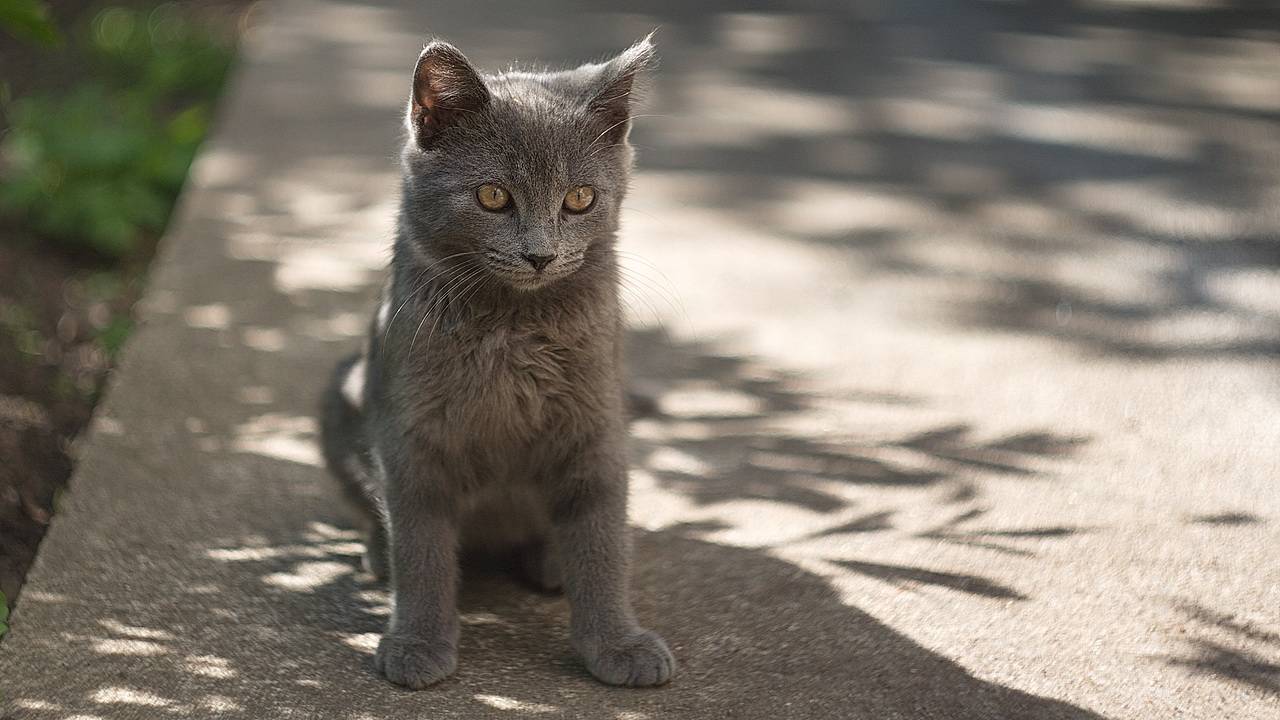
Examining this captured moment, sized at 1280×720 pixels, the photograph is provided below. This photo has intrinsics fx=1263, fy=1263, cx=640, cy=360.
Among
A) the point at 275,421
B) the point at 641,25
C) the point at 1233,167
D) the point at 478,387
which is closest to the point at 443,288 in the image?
the point at 478,387

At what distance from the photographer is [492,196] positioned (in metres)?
2.56

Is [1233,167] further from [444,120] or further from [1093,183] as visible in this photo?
[444,120]

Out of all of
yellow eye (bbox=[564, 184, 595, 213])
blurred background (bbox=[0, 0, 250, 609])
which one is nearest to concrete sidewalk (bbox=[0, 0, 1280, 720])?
blurred background (bbox=[0, 0, 250, 609])

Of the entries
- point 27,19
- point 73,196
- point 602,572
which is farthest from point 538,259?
point 73,196

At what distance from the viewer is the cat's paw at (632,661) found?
2.59 m

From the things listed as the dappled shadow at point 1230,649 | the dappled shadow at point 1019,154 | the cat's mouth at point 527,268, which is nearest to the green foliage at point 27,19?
the cat's mouth at point 527,268

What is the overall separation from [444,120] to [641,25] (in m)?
4.48

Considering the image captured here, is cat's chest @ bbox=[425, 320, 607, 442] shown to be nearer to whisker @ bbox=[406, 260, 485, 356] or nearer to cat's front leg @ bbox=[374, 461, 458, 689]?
whisker @ bbox=[406, 260, 485, 356]

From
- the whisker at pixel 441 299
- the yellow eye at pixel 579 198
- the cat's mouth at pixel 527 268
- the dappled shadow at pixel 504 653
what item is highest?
the yellow eye at pixel 579 198

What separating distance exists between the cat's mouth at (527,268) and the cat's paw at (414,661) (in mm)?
768

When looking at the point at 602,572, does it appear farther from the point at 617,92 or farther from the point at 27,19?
A: the point at 27,19

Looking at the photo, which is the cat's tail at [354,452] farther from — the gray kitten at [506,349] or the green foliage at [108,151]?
the green foliage at [108,151]

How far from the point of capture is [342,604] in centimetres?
294

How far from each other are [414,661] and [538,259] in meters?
0.86
